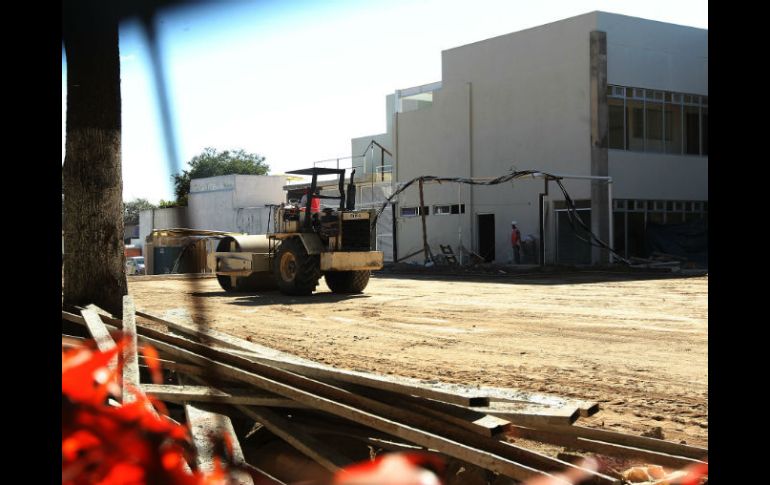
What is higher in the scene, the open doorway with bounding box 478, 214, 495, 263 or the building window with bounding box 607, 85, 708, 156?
the building window with bounding box 607, 85, 708, 156

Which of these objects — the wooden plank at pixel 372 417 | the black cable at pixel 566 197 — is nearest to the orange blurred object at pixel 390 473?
the wooden plank at pixel 372 417

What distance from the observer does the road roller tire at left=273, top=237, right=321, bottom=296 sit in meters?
15.4

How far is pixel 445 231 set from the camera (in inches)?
1254

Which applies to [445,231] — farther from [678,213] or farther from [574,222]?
[678,213]

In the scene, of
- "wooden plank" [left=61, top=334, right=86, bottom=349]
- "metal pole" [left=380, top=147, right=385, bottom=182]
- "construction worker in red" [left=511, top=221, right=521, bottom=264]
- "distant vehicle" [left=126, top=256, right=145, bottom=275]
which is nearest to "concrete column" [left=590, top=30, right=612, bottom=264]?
"construction worker in red" [left=511, top=221, right=521, bottom=264]

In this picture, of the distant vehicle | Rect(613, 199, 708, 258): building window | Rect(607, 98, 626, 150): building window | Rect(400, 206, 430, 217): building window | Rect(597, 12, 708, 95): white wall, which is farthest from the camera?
Rect(400, 206, 430, 217): building window

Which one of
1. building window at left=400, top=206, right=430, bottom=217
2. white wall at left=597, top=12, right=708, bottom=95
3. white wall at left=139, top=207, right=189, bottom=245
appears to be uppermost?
white wall at left=597, top=12, right=708, bottom=95

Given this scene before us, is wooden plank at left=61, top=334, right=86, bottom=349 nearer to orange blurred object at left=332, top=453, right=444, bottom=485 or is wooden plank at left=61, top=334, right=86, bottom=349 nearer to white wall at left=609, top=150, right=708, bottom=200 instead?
orange blurred object at left=332, top=453, right=444, bottom=485

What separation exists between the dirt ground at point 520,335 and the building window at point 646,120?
1066 centimetres

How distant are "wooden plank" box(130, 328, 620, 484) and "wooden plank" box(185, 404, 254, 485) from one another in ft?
0.53

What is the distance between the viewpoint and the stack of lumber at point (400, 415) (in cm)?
309
